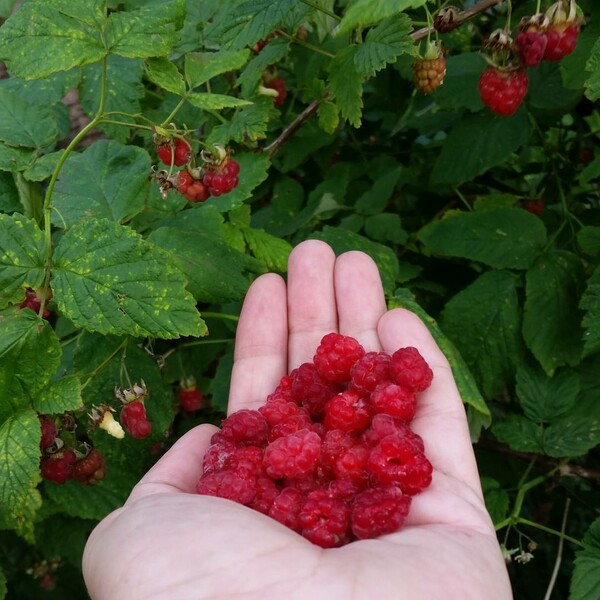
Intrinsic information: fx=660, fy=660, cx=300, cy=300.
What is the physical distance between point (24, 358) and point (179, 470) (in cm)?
40

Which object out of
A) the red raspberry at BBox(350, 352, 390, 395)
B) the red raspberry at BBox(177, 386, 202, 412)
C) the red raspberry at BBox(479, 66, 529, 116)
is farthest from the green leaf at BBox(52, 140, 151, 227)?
the red raspberry at BBox(479, 66, 529, 116)

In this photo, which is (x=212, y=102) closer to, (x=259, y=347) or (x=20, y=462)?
(x=259, y=347)

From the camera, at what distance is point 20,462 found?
1.29m

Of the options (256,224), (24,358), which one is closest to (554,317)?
(256,224)

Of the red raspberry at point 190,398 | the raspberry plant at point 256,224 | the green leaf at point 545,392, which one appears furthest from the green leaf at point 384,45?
the red raspberry at point 190,398

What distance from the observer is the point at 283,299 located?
1834 mm

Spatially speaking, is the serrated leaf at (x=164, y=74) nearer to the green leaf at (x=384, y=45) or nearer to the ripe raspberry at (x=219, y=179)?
the ripe raspberry at (x=219, y=179)

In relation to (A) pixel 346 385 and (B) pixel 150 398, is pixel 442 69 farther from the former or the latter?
(B) pixel 150 398

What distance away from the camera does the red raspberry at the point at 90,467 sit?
1.54 meters

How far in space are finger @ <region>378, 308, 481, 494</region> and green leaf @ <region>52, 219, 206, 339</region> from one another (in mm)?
579

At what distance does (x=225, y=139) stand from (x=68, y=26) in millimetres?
503

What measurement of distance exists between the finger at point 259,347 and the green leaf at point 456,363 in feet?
1.06

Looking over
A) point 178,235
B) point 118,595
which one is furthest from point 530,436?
point 118,595

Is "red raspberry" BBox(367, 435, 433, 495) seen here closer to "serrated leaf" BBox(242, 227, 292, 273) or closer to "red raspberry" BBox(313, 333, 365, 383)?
"red raspberry" BBox(313, 333, 365, 383)
